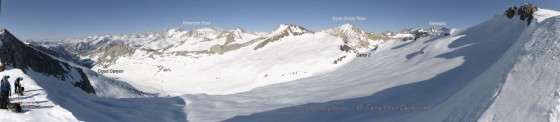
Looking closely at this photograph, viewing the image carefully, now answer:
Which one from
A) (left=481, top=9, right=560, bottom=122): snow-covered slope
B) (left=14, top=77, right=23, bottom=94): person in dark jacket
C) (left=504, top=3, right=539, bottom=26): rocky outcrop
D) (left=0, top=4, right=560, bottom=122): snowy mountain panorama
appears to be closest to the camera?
(left=481, top=9, right=560, bottom=122): snow-covered slope

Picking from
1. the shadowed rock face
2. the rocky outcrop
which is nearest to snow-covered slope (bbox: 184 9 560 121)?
the rocky outcrop

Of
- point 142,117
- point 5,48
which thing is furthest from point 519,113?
point 5,48


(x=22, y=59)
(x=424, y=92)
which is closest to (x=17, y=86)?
(x=22, y=59)

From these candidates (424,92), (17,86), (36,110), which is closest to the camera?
(36,110)

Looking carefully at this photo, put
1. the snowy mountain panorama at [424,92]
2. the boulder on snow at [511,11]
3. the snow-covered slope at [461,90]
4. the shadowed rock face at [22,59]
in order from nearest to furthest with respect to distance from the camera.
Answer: the snow-covered slope at [461,90], the snowy mountain panorama at [424,92], the shadowed rock face at [22,59], the boulder on snow at [511,11]

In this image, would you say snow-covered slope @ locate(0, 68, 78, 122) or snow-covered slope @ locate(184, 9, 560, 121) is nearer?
snow-covered slope @ locate(184, 9, 560, 121)

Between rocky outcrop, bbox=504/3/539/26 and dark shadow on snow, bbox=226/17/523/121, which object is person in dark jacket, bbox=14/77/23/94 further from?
rocky outcrop, bbox=504/3/539/26

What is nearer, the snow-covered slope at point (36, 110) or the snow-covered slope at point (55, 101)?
the snow-covered slope at point (36, 110)

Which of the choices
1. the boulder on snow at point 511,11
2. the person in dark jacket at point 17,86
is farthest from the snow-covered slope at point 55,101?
the boulder on snow at point 511,11

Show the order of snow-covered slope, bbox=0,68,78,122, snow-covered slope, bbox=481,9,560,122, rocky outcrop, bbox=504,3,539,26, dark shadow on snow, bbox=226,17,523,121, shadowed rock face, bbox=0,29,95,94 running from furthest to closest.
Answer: rocky outcrop, bbox=504,3,539,26 → shadowed rock face, bbox=0,29,95,94 → dark shadow on snow, bbox=226,17,523,121 → snow-covered slope, bbox=0,68,78,122 → snow-covered slope, bbox=481,9,560,122

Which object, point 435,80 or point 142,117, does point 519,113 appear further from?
point 142,117

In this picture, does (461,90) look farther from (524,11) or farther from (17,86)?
(524,11)

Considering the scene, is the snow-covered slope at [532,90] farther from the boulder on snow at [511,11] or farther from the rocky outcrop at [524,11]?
the boulder on snow at [511,11]
